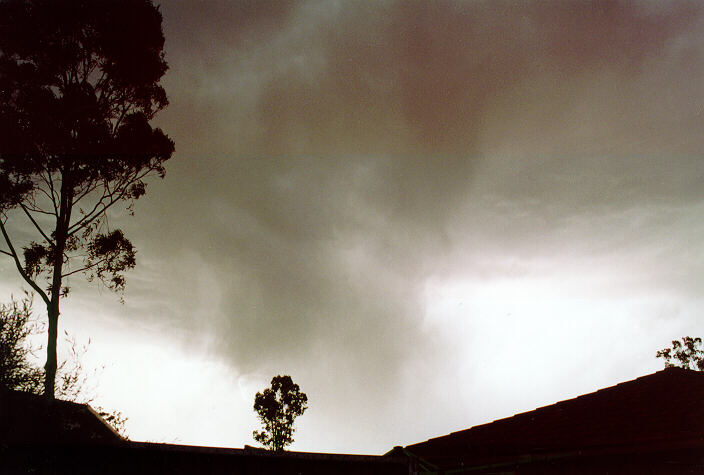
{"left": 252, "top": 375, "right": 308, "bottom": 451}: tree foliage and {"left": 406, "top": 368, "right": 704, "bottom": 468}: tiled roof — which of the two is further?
{"left": 252, "top": 375, "right": 308, "bottom": 451}: tree foliage

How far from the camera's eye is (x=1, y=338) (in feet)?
62.4

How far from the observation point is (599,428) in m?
7.87

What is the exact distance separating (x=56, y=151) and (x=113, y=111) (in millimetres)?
2678

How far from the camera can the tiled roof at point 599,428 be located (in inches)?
260

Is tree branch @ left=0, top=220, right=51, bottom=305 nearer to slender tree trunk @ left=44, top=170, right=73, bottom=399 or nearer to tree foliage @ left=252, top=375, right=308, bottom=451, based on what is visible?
slender tree trunk @ left=44, top=170, right=73, bottom=399

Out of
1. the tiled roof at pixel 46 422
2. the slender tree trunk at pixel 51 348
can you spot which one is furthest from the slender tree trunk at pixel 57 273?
the tiled roof at pixel 46 422

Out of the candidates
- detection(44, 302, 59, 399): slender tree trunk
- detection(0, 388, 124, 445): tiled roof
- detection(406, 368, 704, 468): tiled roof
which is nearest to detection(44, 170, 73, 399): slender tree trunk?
detection(44, 302, 59, 399): slender tree trunk

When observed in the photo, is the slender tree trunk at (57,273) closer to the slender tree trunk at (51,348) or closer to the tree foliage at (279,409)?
the slender tree trunk at (51,348)

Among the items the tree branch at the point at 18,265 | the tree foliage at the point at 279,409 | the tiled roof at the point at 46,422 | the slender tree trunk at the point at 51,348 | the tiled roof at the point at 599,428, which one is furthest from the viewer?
the tree foliage at the point at 279,409

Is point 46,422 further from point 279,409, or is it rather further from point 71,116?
point 279,409

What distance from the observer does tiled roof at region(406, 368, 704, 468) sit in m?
6.60

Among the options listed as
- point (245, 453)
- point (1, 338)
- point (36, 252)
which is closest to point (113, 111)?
point (36, 252)

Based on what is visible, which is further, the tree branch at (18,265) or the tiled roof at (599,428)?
the tree branch at (18,265)

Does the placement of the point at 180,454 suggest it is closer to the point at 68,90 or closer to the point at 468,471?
the point at 468,471
